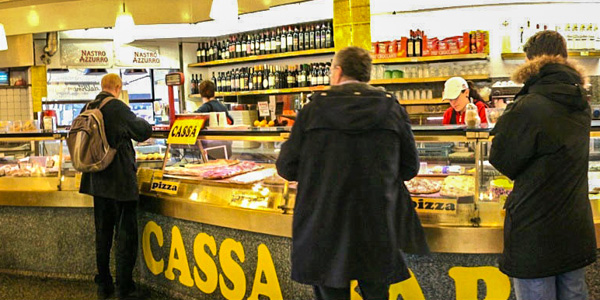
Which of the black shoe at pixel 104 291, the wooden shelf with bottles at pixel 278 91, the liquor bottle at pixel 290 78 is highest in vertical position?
the liquor bottle at pixel 290 78

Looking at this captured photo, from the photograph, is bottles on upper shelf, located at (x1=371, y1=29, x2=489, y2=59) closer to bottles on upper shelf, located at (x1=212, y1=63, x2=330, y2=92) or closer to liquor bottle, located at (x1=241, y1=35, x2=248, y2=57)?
bottles on upper shelf, located at (x1=212, y1=63, x2=330, y2=92)

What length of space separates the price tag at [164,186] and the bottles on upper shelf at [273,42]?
13.6ft

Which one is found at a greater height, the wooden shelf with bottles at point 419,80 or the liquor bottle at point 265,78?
the liquor bottle at point 265,78

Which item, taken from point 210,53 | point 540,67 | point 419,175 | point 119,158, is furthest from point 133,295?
point 210,53

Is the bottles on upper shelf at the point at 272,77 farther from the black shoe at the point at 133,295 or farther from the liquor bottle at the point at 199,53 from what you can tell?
the black shoe at the point at 133,295

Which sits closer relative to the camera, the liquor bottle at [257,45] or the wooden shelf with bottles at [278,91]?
the wooden shelf with bottles at [278,91]

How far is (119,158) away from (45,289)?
137 centimetres

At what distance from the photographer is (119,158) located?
4.80 metres

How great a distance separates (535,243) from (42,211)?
416cm

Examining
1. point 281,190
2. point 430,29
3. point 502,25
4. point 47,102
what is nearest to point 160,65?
point 47,102

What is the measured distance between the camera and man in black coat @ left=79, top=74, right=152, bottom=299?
187 inches

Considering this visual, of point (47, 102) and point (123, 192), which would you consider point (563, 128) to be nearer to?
point (123, 192)

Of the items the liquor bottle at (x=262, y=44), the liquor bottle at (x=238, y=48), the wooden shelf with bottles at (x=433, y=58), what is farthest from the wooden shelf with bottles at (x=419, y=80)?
the liquor bottle at (x=238, y=48)

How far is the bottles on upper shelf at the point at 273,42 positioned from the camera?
8523 mm
